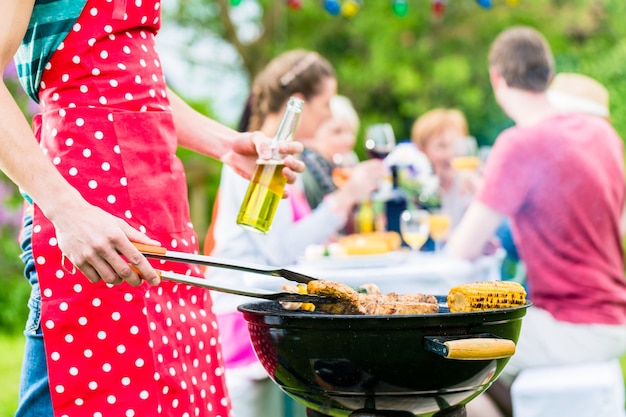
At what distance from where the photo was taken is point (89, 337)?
58.2 inches

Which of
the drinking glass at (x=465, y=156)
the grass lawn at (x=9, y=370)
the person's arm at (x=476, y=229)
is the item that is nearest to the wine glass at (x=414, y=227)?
the person's arm at (x=476, y=229)

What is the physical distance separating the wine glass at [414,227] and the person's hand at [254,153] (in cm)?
181

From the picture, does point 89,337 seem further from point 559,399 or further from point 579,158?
point 579,158

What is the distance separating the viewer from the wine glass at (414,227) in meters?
3.75

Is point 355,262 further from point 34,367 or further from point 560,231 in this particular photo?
point 34,367

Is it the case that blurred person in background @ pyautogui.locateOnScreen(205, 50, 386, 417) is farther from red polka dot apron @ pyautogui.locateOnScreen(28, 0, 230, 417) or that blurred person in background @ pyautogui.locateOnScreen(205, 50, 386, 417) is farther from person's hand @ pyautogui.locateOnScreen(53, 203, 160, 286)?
person's hand @ pyautogui.locateOnScreen(53, 203, 160, 286)

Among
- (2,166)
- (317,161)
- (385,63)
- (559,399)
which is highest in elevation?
(385,63)

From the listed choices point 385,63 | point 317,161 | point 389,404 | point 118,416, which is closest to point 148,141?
point 118,416

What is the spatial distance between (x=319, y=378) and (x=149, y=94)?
62 cm

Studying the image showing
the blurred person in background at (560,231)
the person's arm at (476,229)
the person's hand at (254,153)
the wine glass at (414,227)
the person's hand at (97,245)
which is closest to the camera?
the person's hand at (97,245)

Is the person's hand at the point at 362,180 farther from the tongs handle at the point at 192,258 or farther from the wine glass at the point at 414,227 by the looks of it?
the tongs handle at the point at 192,258

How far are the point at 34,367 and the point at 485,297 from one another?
83 centimetres

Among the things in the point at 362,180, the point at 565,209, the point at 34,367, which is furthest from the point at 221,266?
the point at 565,209

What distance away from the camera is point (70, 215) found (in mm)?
1340
